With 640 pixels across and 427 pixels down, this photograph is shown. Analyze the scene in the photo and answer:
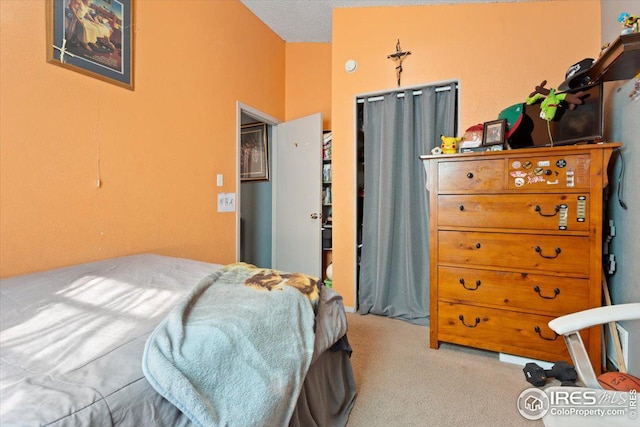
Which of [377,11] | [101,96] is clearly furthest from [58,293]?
[377,11]

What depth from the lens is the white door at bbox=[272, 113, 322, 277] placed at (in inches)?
123

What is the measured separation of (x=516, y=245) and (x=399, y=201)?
1.02 meters

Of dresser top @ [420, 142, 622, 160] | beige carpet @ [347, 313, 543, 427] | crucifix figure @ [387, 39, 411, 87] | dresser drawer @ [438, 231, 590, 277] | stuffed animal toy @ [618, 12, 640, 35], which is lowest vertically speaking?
beige carpet @ [347, 313, 543, 427]

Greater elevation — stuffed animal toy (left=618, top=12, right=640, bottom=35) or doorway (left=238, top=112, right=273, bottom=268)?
stuffed animal toy (left=618, top=12, right=640, bottom=35)

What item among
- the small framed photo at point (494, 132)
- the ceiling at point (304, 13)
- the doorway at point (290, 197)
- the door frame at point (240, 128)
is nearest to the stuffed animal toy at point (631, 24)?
the small framed photo at point (494, 132)

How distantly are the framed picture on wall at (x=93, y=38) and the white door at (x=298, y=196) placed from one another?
1710mm

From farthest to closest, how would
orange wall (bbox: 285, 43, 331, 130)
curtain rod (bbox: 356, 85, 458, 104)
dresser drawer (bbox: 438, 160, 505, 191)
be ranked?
orange wall (bbox: 285, 43, 331, 130), curtain rod (bbox: 356, 85, 458, 104), dresser drawer (bbox: 438, 160, 505, 191)

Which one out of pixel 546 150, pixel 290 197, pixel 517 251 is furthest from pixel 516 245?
pixel 290 197

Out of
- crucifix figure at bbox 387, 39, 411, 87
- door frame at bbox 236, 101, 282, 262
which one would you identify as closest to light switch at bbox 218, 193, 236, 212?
door frame at bbox 236, 101, 282, 262

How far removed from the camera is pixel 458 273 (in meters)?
1.91

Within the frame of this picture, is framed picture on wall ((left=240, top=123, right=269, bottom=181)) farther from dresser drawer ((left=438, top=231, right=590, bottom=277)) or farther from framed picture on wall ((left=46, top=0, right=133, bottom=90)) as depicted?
dresser drawer ((left=438, top=231, right=590, bottom=277))

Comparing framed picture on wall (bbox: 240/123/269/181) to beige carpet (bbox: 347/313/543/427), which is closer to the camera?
beige carpet (bbox: 347/313/543/427)

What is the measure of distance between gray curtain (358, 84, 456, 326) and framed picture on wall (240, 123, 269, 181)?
1388mm

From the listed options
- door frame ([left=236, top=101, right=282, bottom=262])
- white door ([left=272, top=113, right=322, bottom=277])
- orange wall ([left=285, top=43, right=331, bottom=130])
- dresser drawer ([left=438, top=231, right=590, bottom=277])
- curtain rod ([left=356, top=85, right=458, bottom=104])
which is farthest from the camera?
orange wall ([left=285, top=43, right=331, bottom=130])
